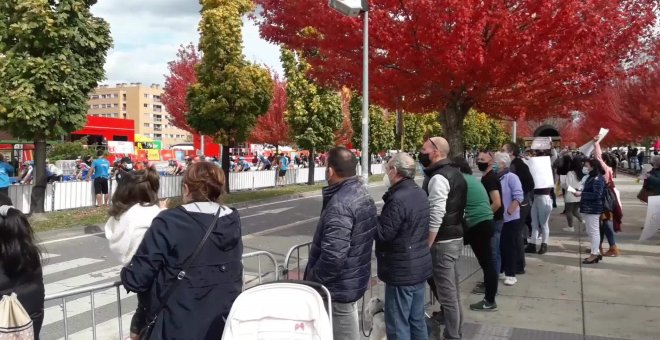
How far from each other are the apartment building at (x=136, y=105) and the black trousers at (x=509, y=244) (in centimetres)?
13850

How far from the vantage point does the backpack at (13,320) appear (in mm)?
2607

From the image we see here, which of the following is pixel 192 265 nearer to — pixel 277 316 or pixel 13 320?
pixel 277 316

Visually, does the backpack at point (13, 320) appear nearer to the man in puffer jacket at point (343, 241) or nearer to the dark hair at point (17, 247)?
the dark hair at point (17, 247)

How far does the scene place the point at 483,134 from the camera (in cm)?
7469

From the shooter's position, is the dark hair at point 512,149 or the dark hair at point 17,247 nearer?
the dark hair at point 17,247

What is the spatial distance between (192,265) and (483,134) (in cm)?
7488

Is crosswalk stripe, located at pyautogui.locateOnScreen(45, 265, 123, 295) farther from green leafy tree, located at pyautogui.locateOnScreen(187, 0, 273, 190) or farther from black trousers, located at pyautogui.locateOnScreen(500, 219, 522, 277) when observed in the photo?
green leafy tree, located at pyautogui.locateOnScreen(187, 0, 273, 190)

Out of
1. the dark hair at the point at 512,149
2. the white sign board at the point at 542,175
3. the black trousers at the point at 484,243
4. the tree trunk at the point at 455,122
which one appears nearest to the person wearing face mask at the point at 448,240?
the black trousers at the point at 484,243

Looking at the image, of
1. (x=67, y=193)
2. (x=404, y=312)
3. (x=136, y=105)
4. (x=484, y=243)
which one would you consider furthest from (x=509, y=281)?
(x=136, y=105)

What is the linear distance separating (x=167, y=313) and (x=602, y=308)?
5.24 metres

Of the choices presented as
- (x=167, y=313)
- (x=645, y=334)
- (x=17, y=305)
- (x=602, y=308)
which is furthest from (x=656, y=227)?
(x=17, y=305)

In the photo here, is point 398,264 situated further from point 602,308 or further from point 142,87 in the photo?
point 142,87

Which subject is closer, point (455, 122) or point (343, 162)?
Result: point (343, 162)

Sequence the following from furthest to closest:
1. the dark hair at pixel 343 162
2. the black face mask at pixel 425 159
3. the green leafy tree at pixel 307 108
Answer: the green leafy tree at pixel 307 108 < the black face mask at pixel 425 159 < the dark hair at pixel 343 162
